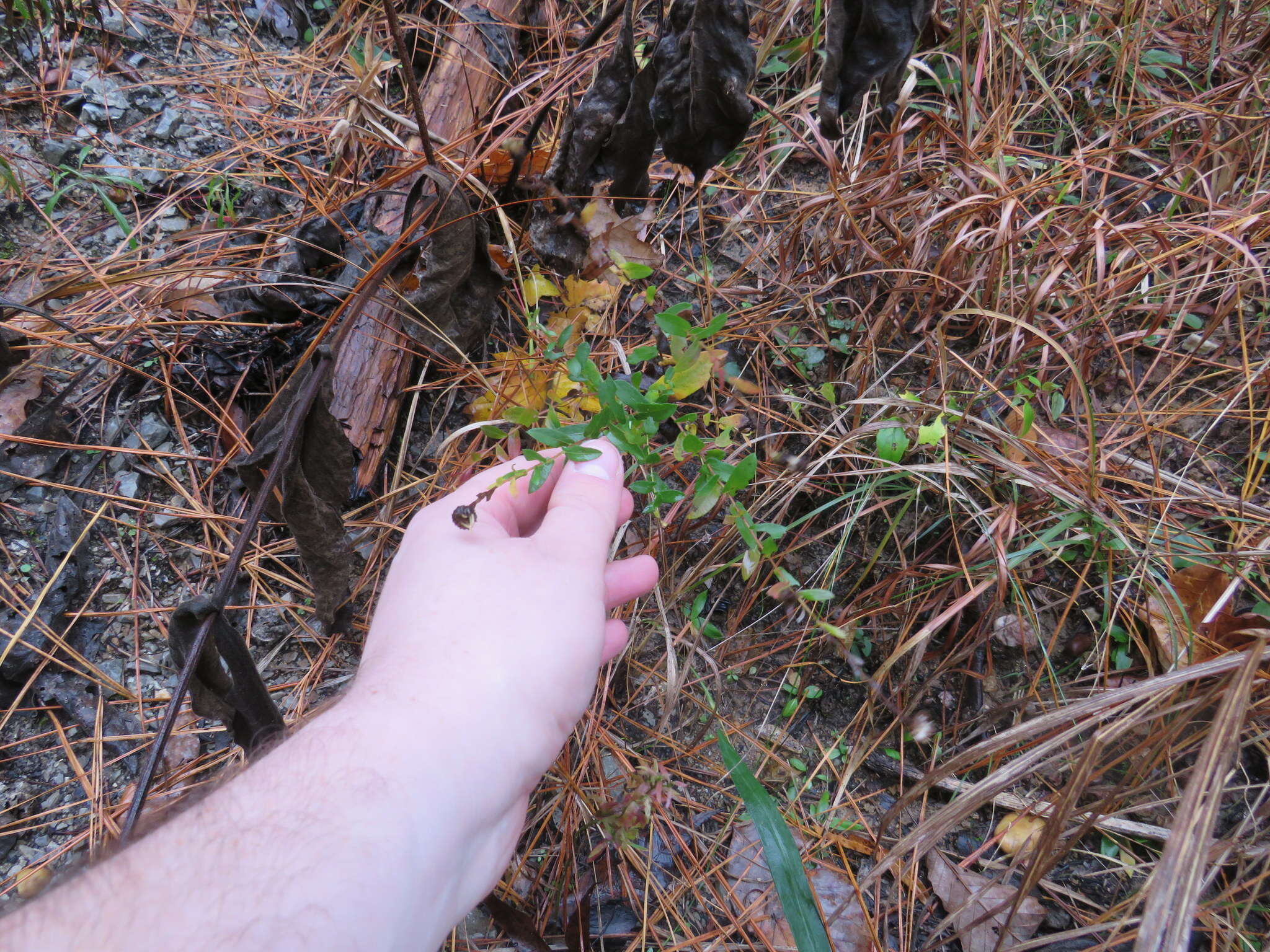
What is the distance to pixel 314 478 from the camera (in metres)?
1.43

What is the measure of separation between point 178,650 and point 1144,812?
180 cm

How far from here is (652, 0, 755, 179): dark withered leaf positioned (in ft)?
3.95

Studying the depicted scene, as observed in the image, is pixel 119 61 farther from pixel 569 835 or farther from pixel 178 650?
pixel 569 835

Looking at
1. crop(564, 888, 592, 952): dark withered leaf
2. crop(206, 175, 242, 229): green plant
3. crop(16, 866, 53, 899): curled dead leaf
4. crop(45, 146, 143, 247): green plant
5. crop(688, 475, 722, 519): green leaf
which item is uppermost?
crop(45, 146, 143, 247): green plant

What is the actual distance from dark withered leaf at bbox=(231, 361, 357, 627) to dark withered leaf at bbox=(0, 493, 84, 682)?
644 millimetres

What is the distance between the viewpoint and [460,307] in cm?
184

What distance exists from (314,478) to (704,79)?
1088mm

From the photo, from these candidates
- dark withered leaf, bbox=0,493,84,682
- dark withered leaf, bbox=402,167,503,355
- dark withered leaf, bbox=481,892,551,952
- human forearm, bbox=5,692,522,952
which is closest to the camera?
human forearm, bbox=5,692,522,952

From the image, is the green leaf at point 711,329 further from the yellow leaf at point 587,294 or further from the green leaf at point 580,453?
the yellow leaf at point 587,294

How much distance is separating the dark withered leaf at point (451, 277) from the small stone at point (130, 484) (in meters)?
0.80

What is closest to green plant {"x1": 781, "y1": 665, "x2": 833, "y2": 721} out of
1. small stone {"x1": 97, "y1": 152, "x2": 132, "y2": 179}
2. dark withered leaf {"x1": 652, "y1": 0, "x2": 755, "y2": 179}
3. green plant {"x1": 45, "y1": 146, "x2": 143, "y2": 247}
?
dark withered leaf {"x1": 652, "y1": 0, "x2": 755, "y2": 179}

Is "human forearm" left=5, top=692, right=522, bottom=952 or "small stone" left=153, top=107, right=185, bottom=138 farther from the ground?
"small stone" left=153, top=107, right=185, bottom=138

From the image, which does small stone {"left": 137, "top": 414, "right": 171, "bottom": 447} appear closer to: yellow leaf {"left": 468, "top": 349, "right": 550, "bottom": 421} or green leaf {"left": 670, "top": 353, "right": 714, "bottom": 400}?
yellow leaf {"left": 468, "top": 349, "right": 550, "bottom": 421}

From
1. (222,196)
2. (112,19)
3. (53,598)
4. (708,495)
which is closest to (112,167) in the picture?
Result: (222,196)
